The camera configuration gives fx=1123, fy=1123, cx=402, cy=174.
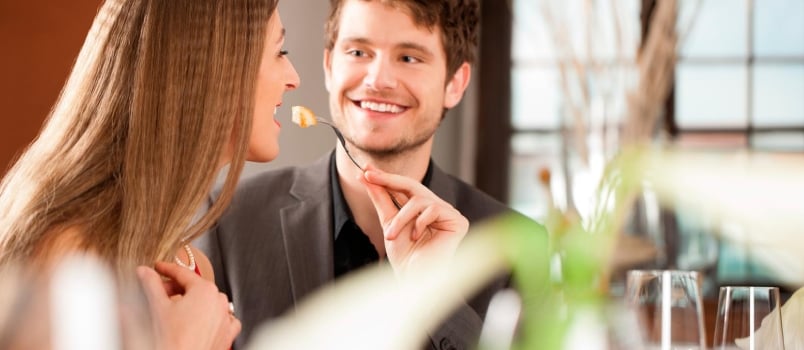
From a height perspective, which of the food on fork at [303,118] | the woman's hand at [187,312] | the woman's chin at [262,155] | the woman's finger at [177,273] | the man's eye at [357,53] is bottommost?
the woman's hand at [187,312]

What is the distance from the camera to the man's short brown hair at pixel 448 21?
92.7 inches

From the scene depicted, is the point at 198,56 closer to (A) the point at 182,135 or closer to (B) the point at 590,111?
(A) the point at 182,135

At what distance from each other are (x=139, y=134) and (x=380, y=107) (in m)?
0.96

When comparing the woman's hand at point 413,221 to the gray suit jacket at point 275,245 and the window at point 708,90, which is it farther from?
the window at point 708,90

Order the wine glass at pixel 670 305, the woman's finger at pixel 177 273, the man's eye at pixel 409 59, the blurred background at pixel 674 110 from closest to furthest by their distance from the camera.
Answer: the wine glass at pixel 670 305, the woman's finger at pixel 177 273, the man's eye at pixel 409 59, the blurred background at pixel 674 110

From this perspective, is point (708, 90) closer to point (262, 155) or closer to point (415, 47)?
point (415, 47)

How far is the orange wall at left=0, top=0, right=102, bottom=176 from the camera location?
6.96ft

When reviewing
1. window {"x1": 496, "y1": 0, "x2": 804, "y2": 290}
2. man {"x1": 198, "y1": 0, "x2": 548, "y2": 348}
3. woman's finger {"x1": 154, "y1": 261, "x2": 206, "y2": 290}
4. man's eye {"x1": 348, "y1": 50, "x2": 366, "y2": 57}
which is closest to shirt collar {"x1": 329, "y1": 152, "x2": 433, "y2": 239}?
man {"x1": 198, "y1": 0, "x2": 548, "y2": 348}

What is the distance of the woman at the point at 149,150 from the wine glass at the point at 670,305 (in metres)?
0.49

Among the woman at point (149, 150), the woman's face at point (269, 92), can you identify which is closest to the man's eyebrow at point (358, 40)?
the woman's face at point (269, 92)

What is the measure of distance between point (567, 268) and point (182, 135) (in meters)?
0.74

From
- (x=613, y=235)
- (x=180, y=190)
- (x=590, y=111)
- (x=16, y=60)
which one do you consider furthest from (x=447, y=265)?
(x=590, y=111)

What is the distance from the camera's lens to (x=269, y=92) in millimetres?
1595

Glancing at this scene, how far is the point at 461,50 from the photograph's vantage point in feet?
8.14
